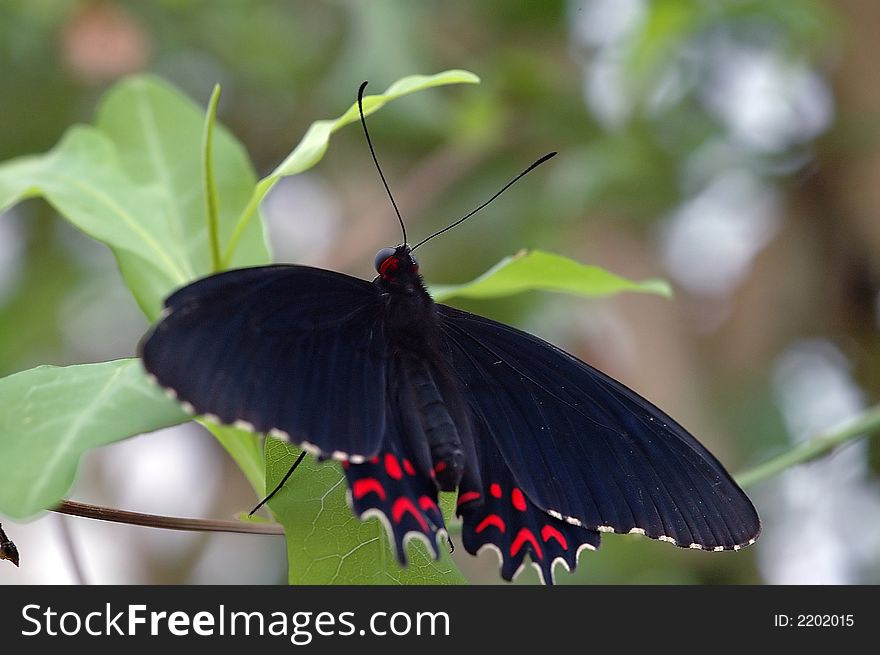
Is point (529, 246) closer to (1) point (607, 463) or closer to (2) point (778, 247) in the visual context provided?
(2) point (778, 247)

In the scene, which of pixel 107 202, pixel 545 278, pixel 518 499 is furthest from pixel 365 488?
pixel 107 202

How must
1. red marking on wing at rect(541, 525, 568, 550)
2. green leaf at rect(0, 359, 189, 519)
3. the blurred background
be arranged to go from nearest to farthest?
green leaf at rect(0, 359, 189, 519)
red marking on wing at rect(541, 525, 568, 550)
the blurred background

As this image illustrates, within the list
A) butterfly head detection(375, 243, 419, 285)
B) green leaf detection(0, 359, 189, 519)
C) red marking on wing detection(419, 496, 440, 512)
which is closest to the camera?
green leaf detection(0, 359, 189, 519)

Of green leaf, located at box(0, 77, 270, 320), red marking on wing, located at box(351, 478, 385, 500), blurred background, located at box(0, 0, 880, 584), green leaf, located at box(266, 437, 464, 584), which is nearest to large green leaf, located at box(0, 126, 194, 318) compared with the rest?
green leaf, located at box(0, 77, 270, 320)

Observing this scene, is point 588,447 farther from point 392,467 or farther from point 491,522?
point 392,467

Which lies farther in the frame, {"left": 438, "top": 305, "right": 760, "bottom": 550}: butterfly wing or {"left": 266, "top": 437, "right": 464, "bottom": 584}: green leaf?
{"left": 438, "top": 305, "right": 760, "bottom": 550}: butterfly wing

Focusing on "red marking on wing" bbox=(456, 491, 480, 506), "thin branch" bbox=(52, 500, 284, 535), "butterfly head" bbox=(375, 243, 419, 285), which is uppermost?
"butterfly head" bbox=(375, 243, 419, 285)

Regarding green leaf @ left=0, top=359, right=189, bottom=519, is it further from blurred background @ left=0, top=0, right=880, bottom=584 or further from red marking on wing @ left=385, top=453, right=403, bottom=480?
blurred background @ left=0, top=0, right=880, bottom=584
